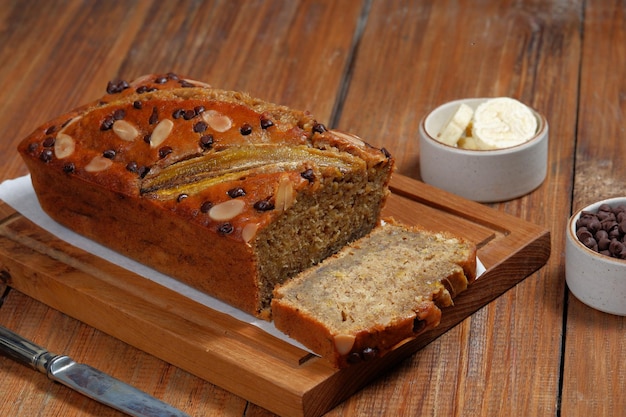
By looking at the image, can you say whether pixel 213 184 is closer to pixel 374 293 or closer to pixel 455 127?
pixel 374 293

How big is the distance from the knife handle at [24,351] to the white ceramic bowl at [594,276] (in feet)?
5.88

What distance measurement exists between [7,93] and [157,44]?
33.0 inches

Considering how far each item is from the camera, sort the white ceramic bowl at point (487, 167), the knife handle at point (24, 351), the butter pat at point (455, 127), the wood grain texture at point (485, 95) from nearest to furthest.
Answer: the wood grain texture at point (485, 95)
the knife handle at point (24, 351)
the white ceramic bowl at point (487, 167)
the butter pat at point (455, 127)

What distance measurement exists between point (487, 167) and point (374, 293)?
3.33 ft

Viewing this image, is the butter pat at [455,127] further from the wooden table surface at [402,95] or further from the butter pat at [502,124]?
the wooden table surface at [402,95]

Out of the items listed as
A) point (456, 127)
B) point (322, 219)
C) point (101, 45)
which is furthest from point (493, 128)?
point (101, 45)

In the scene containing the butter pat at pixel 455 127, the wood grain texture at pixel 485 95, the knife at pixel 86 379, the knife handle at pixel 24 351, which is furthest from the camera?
the butter pat at pixel 455 127

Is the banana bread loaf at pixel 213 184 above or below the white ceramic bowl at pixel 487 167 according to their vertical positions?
above

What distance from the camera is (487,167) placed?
4.35 meters

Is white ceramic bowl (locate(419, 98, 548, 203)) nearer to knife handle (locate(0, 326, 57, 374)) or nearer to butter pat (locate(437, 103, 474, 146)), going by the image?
butter pat (locate(437, 103, 474, 146))

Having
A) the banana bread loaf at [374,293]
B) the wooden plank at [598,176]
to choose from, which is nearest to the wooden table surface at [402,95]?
the wooden plank at [598,176]

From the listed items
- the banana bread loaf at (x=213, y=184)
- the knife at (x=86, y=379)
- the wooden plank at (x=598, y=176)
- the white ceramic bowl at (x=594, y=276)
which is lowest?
the wooden plank at (x=598, y=176)

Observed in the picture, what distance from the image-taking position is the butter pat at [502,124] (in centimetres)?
438

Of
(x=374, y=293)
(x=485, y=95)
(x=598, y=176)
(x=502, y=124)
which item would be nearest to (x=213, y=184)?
(x=374, y=293)
